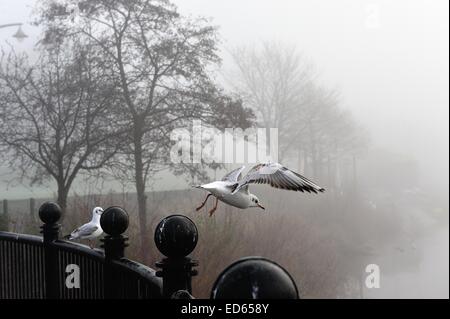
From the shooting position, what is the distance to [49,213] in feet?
4.52

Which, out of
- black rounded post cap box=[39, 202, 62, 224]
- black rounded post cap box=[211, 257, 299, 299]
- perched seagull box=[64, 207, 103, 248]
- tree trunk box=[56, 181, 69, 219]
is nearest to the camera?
black rounded post cap box=[211, 257, 299, 299]

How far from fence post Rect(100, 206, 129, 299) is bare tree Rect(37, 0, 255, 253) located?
1.65 metres

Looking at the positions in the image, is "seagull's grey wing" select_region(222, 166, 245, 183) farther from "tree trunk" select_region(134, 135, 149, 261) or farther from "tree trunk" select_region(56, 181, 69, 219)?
"tree trunk" select_region(56, 181, 69, 219)

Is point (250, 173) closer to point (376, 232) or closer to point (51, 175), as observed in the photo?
point (51, 175)

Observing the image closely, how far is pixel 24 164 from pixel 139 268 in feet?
6.66

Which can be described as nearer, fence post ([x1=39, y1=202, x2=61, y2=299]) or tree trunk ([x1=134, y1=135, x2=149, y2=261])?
fence post ([x1=39, y1=202, x2=61, y2=299])

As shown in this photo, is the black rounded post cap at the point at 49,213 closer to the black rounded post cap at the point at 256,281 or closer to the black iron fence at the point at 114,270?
the black iron fence at the point at 114,270

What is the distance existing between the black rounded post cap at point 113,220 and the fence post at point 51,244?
0.45 meters

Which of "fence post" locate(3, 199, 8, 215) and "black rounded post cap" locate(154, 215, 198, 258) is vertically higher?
"black rounded post cap" locate(154, 215, 198, 258)

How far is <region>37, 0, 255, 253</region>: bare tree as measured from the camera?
2680 millimetres
